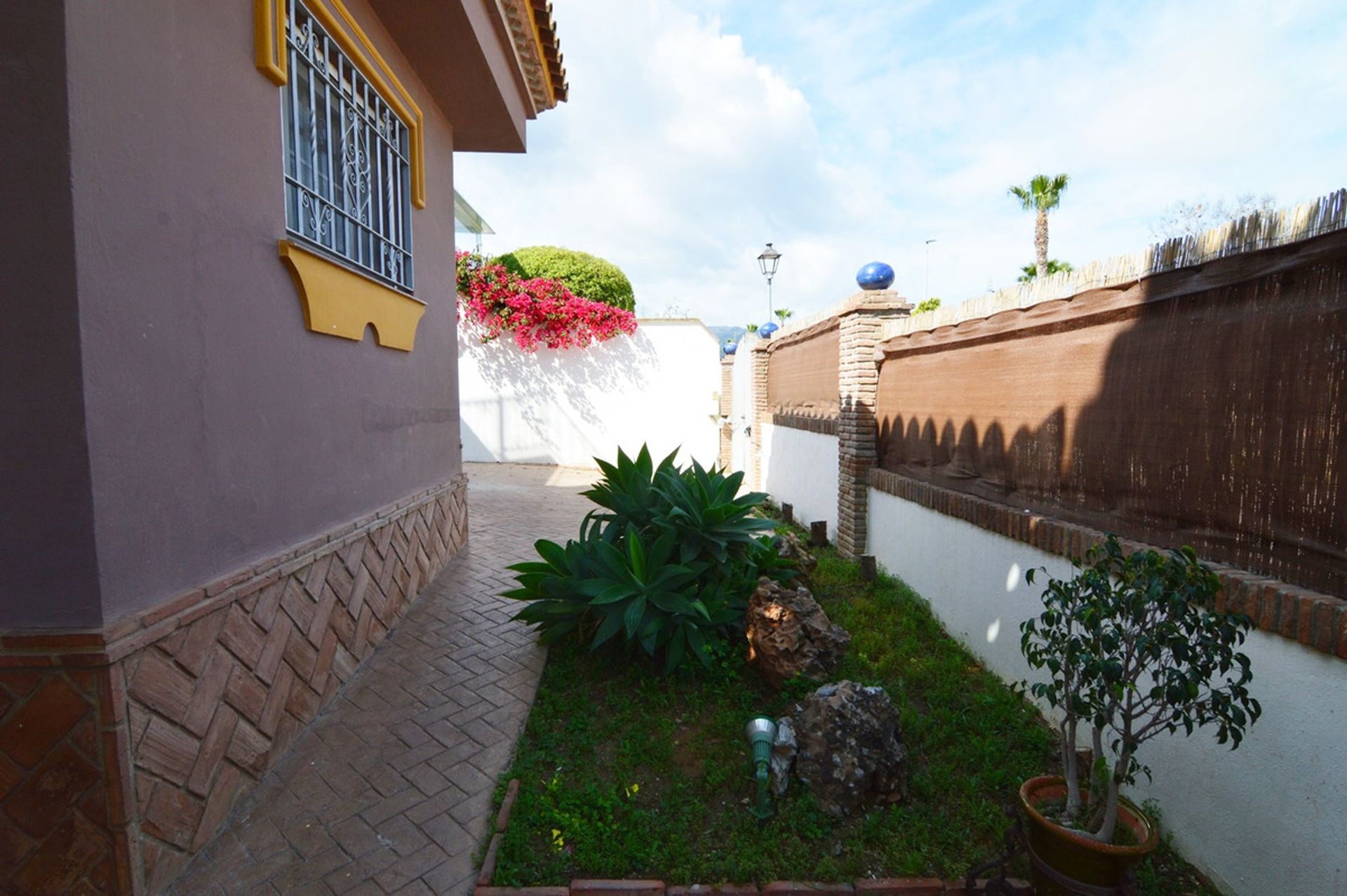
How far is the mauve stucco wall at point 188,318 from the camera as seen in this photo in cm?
211

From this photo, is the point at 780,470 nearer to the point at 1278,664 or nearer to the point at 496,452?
the point at 496,452

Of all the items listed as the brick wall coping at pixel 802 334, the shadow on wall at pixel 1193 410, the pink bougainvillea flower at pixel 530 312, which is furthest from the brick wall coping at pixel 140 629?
the pink bougainvillea flower at pixel 530 312

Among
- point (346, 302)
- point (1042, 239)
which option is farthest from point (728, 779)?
point (1042, 239)

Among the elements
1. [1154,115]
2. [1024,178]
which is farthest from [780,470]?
[1024,178]

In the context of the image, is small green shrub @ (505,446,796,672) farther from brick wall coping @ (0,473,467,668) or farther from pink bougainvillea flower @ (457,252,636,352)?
pink bougainvillea flower @ (457,252,636,352)

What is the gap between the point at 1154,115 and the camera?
13164 mm

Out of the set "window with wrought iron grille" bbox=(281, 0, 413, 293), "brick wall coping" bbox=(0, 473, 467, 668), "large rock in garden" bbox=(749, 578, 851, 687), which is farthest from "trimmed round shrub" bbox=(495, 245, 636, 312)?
"brick wall coping" bbox=(0, 473, 467, 668)

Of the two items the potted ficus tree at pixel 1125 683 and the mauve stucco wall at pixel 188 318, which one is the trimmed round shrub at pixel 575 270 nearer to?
the mauve stucco wall at pixel 188 318

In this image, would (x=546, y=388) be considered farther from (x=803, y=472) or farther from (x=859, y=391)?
(x=859, y=391)

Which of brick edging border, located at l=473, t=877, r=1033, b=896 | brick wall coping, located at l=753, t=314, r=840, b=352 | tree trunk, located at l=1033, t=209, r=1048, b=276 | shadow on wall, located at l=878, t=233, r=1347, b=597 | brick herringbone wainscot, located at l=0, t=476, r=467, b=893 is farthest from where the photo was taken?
tree trunk, located at l=1033, t=209, r=1048, b=276

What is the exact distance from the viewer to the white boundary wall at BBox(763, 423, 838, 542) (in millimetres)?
7383

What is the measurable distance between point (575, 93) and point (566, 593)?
18.1ft

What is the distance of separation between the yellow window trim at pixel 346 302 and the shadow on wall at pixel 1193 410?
4039 millimetres

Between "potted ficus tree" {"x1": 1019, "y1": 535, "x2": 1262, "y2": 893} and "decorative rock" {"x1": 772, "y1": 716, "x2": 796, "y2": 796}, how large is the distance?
95cm
